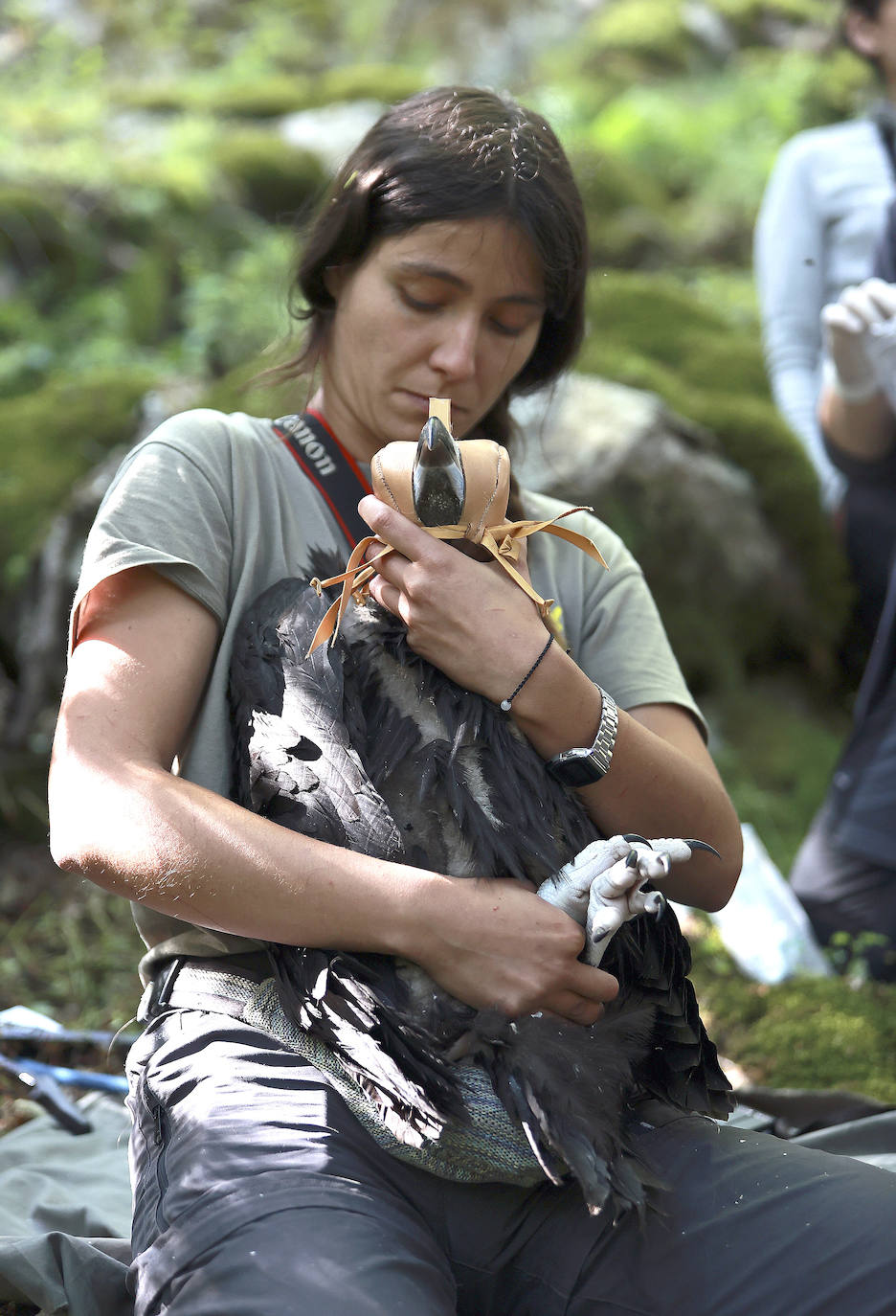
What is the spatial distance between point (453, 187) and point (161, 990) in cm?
131

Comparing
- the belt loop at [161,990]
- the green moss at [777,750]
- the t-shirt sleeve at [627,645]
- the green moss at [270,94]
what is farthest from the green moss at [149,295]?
the belt loop at [161,990]

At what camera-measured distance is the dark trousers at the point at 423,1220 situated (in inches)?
52.5

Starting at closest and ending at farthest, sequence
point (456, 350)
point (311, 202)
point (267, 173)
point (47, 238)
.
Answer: point (456, 350) → point (311, 202) → point (47, 238) → point (267, 173)

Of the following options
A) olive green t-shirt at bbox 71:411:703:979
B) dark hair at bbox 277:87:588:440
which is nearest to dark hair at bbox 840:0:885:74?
dark hair at bbox 277:87:588:440

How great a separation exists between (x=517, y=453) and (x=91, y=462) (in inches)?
85.1

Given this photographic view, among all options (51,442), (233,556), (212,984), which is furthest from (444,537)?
(51,442)

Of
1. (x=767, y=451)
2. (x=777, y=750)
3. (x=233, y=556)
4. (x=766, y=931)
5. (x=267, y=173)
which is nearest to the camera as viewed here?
(x=233, y=556)

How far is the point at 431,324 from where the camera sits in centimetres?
195

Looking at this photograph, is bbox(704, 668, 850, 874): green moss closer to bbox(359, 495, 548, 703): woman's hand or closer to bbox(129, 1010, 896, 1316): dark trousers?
bbox(129, 1010, 896, 1316): dark trousers

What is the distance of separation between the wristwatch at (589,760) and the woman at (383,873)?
0.05ft

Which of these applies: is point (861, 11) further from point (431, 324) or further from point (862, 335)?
point (431, 324)

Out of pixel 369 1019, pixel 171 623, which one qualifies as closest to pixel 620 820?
pixel 369 1019

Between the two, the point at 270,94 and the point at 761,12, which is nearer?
the point at 270,94

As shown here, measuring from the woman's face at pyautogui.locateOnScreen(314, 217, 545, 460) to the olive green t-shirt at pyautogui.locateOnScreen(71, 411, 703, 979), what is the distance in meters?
0.17
